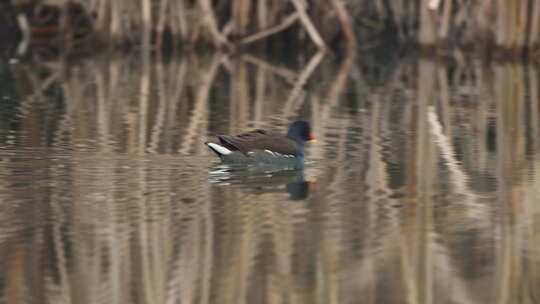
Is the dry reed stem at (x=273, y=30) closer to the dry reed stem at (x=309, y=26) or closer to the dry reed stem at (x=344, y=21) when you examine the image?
the dry reed stem at (x=309, y=26)

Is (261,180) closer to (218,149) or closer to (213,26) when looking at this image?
(218,149)

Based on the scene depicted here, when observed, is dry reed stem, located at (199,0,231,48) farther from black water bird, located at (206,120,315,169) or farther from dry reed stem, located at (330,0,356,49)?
black water bird, located at (206,120,315,169)

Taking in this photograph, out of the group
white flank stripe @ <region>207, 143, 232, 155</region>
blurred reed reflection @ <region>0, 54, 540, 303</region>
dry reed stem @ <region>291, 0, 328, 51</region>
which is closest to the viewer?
blurred reed reflection @ <region>0, 54, 540, 303</region>

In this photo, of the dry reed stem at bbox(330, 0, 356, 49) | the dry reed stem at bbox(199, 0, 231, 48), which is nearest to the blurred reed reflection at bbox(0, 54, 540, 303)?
the dry reed stem at bbox(199, 0, 231, 48)

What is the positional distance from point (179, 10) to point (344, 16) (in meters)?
2.17

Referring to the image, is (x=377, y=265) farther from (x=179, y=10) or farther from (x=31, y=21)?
(x=31, y=21)

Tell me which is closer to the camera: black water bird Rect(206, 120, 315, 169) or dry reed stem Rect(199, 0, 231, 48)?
black water bird Rect(206, 120, 315, 169)

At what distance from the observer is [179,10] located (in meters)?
17.8

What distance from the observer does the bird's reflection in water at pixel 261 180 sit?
772cm

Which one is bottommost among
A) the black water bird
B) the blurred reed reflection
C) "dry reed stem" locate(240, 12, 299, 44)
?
the blurred reed reflection

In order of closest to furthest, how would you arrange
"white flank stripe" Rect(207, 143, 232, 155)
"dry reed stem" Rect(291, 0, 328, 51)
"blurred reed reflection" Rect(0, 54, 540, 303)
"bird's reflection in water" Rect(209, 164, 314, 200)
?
"blurred reed reflection" Rect(0, 54, 540, 303)
"bird's reflection in water" Rect(209, 164, 314, 200)
"white flank stripe" Rect(207, 143, 232, 155)
"dry reed stem" Rect(291, 0, 328, 51)

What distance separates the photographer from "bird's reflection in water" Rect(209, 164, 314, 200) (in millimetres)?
Result: 7721

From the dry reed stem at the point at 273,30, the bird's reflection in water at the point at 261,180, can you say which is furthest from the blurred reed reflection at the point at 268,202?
the dry reed stem at the point at 273,30

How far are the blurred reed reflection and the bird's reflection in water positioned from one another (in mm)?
23
